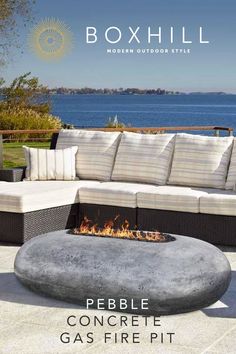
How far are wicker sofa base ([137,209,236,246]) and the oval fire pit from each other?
141 cm

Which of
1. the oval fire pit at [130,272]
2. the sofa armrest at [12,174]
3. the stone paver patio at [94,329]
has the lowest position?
the stone paver patio at [94,329]

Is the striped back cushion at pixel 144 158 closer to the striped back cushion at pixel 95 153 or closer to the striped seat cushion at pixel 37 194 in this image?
the striped back cushion at pixel 95 153

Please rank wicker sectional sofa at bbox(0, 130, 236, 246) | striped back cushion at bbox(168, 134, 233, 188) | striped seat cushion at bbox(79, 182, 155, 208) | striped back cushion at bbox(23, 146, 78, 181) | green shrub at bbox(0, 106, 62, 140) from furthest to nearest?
green shrub at bbox(0, 106, 62, 140) → striped back cushion at bbox(23, 146, 78, 181) → striped back cushion at bbox(168, 134, 233, 188) → striped seat cushion at bbox(79, 182, 155, 208) → wicker sectional sofa at bbox(0, 130, 236, 246)

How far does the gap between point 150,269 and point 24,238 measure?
1.96 meters

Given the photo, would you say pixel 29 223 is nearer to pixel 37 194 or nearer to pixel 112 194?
pixel 37 194

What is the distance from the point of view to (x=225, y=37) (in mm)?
42906

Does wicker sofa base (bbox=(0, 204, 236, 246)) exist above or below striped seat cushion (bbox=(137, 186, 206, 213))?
below

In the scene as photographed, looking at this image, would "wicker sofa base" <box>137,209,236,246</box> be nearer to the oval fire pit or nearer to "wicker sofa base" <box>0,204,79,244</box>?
"wicker sofa base" <box>0,204,79,244</box>

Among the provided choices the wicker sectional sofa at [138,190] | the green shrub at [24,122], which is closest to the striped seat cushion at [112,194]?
the wicker sectional sofa at [138,190]

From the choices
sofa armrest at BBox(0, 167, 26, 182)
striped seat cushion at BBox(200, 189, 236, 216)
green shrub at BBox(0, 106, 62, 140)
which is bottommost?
striped seat cushion at BBox(200, 189, 236, 216)

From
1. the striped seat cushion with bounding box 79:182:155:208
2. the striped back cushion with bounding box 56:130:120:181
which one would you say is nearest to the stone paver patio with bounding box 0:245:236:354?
the striped seat cushion with bounding box 79:182:155:208

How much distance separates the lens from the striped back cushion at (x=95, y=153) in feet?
21.0

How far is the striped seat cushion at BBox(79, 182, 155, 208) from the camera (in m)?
5.69

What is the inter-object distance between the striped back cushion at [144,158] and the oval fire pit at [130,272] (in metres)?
2.10
